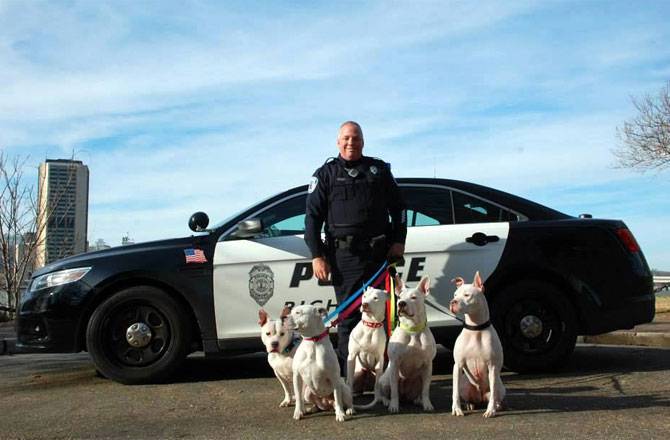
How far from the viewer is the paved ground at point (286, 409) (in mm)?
3627

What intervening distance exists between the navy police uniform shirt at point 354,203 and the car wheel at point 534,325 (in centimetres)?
137

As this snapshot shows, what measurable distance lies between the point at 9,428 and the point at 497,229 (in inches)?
155

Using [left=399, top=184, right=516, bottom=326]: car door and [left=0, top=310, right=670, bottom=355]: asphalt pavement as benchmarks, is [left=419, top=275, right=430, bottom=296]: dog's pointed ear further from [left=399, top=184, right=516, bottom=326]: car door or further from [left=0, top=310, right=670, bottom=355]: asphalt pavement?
[left=0, top=310, right=670, bottom=355]: asphalt pavement

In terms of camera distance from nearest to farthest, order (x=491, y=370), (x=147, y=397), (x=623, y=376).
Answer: (x=491, y=370) < (x=147, y=397) < (x=623, y=376)

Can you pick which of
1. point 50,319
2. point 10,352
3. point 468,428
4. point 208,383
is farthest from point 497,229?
point 10,352

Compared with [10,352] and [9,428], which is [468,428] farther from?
[10,352]

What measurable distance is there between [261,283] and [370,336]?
4.47 feet

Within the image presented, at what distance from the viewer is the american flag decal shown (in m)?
5.38

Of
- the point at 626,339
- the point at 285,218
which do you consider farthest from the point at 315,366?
the point at 626,339

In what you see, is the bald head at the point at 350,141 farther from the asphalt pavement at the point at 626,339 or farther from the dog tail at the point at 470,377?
the asphalt pavement at the point at 626,339

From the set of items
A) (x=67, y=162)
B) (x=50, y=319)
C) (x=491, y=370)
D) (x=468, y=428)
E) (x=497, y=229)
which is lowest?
(x=468, y=428)

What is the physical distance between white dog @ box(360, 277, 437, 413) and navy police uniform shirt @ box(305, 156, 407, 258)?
1.88 ft

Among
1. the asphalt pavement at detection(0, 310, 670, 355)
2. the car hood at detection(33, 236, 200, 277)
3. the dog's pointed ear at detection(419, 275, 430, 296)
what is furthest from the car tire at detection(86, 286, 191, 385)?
the asphalt pavement at detection(0, 310, 670, 355)

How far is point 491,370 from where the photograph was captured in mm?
3912
